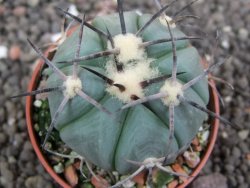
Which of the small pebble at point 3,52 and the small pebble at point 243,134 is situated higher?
the small pebble at point 3,52

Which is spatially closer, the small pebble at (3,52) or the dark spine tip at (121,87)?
the dark spine tip at (121,87)

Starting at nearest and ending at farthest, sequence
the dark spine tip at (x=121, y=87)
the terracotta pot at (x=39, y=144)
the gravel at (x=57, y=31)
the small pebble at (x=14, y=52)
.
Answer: the dark spine tip at (x=121, y=87) → the terracotta pot at (x=39, y=144) → the gravel at (x=57, y=31) → the small pebble at (x=14, y=52)

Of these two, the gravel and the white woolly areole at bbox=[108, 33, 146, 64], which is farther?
the gravel

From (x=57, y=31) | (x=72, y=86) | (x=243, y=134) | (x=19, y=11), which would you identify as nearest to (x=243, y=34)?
(x=243, y=134)

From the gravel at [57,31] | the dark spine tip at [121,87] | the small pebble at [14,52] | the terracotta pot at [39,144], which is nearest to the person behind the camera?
the dark spine tip at [121,87]

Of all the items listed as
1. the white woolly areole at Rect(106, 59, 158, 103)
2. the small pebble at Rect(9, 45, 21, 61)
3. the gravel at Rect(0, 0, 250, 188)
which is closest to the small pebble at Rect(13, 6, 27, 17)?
the gravel at Rect(0, 0, 250, 188)

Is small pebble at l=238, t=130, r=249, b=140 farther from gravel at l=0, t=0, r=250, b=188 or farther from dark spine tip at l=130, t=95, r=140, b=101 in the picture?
dark spine tip at l=130, t=95, r=140, b=101

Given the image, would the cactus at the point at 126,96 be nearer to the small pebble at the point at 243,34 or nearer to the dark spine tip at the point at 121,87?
the dark spine tip at the point at 121,87

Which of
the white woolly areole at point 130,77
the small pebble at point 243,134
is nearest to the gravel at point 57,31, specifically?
the small pebble at point 243,134

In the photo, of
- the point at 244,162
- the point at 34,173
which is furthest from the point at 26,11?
the point at 244,162

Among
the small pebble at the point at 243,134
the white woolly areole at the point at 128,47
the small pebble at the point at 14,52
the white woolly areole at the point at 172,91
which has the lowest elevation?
the small pebble at the point at 243,134
